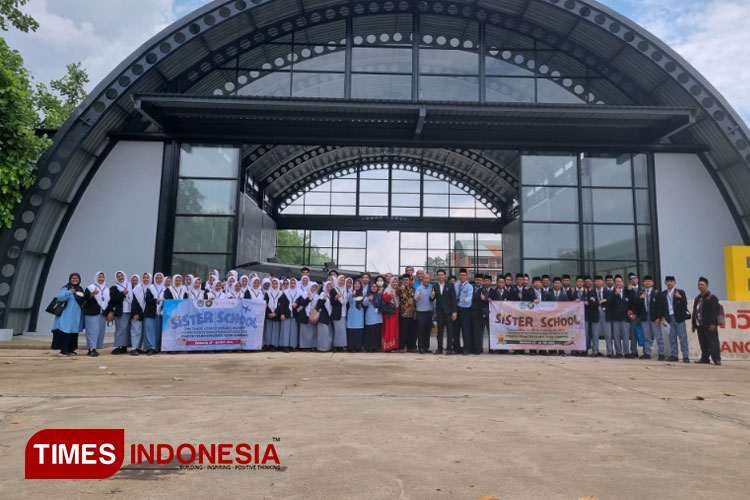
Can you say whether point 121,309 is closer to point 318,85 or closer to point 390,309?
point 390,309

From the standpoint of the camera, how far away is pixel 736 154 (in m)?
13.8

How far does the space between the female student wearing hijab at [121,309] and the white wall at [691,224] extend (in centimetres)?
1480

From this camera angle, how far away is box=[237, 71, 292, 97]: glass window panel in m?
15.4

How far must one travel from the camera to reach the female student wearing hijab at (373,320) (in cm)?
1097

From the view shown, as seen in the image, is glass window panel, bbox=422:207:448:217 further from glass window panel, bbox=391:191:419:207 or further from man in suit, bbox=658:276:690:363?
man in suit, bbox=658:276:690:363

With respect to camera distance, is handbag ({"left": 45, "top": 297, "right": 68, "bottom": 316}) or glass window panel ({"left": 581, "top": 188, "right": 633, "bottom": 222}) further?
glass window panel ({"left": 581, "top": 188, "right": 633, "bottom": 222})

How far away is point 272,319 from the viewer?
36.5 ft

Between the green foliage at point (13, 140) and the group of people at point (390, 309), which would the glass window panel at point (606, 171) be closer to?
the group of people at point (390, 309)

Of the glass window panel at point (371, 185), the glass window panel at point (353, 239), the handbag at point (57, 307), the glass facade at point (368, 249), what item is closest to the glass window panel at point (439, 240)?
the glass facade at point (368, 249)

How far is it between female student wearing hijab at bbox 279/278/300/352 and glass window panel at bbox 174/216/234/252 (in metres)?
4.44

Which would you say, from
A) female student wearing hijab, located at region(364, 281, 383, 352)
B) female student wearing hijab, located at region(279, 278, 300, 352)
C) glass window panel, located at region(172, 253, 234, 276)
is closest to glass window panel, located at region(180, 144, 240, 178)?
glass window panel, located at region(172, 253, 234, 276)

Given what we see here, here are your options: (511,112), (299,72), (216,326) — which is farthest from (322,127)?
(216,326)

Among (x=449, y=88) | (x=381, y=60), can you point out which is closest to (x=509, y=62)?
(x=449, y=88)

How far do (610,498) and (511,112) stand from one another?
43.6 ft
